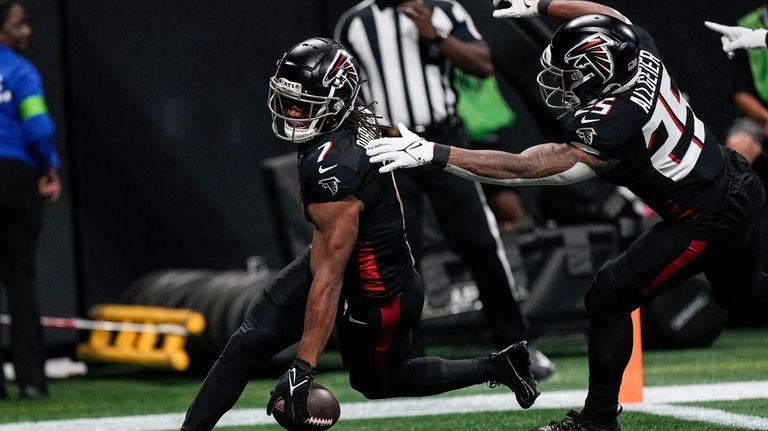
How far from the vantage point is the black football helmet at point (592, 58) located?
4.53m

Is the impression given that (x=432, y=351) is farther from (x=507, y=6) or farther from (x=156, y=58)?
(x=507, y=6)

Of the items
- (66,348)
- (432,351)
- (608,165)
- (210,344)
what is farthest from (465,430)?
(66,348)

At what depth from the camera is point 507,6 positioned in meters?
5.38

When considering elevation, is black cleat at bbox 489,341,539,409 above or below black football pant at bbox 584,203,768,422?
below

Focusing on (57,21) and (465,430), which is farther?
(57,21)

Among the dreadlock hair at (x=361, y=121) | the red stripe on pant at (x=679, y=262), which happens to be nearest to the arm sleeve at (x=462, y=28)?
the dreadlock hair at (x=361, y=121)

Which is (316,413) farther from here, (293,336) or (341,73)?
(341,73)

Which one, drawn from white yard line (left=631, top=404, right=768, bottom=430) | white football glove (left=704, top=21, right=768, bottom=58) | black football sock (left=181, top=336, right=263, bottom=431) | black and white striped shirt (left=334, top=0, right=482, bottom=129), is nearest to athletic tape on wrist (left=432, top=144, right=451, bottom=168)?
black football sock (left=181, top=336, right=263, bottom=431)

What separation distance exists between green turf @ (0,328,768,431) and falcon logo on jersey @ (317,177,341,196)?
4.64 ft

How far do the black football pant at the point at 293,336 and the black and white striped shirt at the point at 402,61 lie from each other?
1.99 meters

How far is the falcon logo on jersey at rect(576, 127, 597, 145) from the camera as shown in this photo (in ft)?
14.4

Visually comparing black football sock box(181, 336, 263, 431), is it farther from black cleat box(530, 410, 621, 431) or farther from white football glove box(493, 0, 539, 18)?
white football glove box(493, 0, 539, 18)

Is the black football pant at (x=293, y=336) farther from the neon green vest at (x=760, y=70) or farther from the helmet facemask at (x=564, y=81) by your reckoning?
the neon green vest at (x=760, y=70)

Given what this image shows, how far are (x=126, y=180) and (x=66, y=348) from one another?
3.64ft
